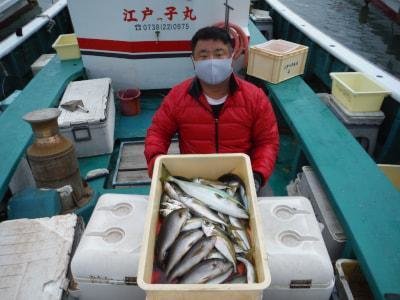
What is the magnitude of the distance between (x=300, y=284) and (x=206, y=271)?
0.62 metres

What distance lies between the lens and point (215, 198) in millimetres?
1694

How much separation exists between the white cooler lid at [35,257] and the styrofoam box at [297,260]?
3.74 ft

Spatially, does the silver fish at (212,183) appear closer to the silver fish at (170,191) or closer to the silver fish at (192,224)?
the silver fish at (170,191)

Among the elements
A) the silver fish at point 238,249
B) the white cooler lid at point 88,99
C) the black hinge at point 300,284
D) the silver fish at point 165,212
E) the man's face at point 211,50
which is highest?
the man's face at point 211,50

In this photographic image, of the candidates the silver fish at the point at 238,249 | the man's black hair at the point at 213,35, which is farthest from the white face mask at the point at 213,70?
the silver fish at the point at 238,249

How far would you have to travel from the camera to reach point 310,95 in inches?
167

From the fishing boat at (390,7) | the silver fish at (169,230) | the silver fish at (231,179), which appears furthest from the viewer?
the fishing boat at (390,7)

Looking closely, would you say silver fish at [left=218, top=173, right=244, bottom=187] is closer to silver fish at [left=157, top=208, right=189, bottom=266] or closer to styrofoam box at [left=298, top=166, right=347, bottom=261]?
silver fish at [left=157, top=208, right=189, bottom=266]

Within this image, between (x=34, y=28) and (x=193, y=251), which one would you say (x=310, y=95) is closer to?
(x=193, y=251)

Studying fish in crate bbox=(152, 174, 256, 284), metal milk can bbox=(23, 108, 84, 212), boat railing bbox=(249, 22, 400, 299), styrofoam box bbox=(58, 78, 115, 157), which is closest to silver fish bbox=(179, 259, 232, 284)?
fish in crate bbox=(152, 174, 256, 284)

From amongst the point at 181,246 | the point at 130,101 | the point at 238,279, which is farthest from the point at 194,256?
the point at 130,101

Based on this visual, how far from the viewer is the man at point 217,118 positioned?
8.23 ft

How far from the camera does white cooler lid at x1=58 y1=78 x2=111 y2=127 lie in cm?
389

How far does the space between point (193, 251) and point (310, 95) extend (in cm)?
334
